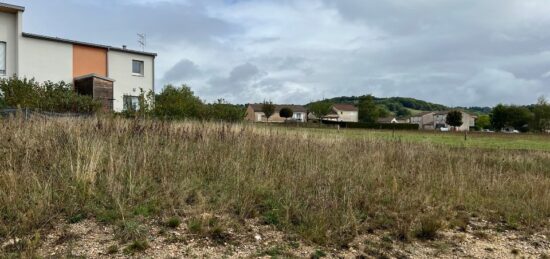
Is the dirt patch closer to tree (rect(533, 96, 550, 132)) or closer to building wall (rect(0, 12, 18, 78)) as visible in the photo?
building wall (rect(0, 12, 18, 78))

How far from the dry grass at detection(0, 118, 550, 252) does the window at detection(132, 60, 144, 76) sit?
23.4 meters

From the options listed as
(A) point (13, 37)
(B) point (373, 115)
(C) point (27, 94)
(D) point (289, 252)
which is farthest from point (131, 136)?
(B) point (373, 115)

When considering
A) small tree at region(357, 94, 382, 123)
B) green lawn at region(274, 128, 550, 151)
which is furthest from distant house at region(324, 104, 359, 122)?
green lawn at region(274, 128, 550, 151)

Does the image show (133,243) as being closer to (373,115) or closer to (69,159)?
(69,159)

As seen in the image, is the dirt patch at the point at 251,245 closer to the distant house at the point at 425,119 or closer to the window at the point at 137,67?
the window at the point at 137,67

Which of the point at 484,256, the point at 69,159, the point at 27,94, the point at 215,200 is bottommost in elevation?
the point at 484,256

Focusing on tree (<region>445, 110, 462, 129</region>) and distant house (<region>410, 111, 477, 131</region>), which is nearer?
tree (<region>445, 110, 462, 129</region>)

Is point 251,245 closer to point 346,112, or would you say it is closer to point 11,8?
point 11,8

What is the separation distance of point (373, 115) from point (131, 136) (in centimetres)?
8923

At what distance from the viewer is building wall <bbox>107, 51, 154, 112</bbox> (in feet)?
96.5

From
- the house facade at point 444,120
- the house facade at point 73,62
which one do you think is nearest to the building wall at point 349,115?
the house facade at point 444,120

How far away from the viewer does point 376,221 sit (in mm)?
5305

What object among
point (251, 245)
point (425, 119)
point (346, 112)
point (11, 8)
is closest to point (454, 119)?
point (346, 112)

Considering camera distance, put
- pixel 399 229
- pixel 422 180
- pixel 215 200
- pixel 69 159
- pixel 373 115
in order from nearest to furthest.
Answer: pixel 399 229 → pixel 215 200 → pixel 69 159 → pixel 422 180 → pixel 373 115
